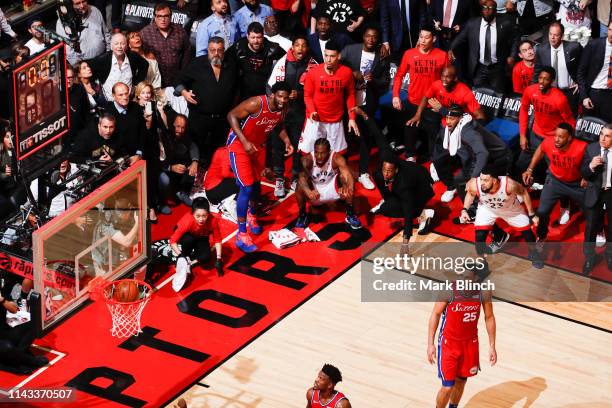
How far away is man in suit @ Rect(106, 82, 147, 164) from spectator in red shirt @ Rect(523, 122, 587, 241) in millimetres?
4393

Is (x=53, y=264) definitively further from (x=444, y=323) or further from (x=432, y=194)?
(x=432, y=194)

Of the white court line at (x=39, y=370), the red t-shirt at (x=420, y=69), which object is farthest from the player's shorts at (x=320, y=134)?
the white court line at (x=39, y=370)

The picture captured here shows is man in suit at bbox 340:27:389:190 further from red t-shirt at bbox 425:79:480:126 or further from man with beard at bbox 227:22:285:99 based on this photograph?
man with beard at bbox 227:22:285:99

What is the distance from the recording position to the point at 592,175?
50.0ft

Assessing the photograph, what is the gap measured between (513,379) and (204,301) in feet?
11.2

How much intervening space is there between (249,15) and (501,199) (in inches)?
177

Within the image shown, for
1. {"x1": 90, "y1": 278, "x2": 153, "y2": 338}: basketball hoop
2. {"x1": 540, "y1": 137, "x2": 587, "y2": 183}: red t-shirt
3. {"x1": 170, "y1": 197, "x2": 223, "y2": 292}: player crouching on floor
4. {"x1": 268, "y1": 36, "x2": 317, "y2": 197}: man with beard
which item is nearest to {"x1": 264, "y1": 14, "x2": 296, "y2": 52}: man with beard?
{"x1": 268, "y1": 36, "x2": 317, "y2": 197}: man with beard

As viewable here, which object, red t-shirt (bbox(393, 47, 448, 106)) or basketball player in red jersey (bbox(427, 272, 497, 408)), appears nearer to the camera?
basketball player in red jersey (bbox(427, 272, 497, 408))

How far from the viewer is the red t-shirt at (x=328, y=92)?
16375 millimetres

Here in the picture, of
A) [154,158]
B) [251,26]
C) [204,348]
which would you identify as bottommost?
[204,348]

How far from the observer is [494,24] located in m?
17.3

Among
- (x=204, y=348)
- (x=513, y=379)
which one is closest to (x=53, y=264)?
(x=204, y=348)

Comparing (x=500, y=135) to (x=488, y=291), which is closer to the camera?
(x=488, y=291)

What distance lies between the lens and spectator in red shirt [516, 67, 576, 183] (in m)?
16.0
